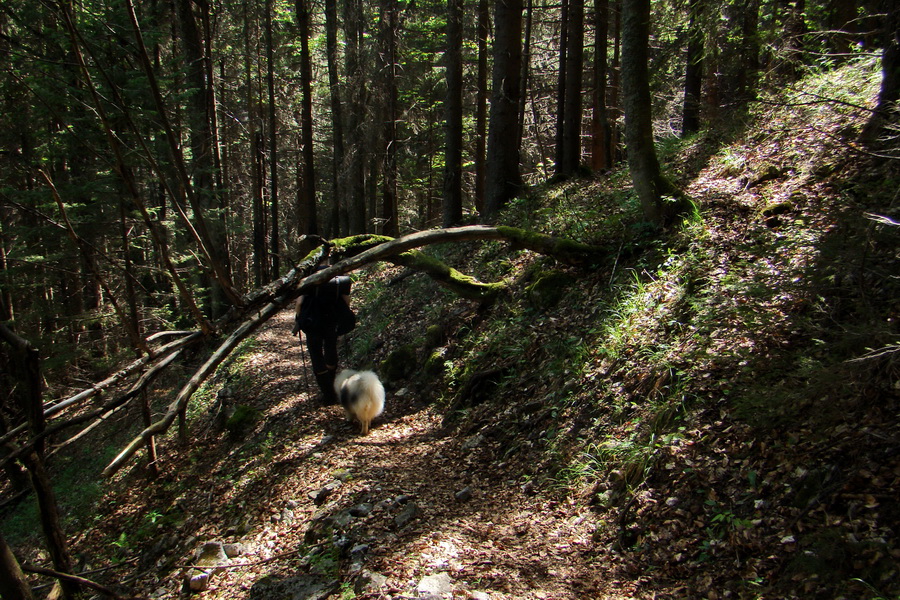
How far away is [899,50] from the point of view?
15.7 feet

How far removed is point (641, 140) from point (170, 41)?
18189 mm

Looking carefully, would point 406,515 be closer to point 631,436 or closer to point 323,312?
point 631,436

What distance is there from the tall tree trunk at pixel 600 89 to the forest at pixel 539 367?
0.37 m

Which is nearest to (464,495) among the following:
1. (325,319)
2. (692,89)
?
(325,319)

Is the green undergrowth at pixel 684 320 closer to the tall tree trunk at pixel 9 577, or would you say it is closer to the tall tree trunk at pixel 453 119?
the tall tree trunk at pixel 9 577

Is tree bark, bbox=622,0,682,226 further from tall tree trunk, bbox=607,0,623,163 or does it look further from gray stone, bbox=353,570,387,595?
tall tree trunk, bbox=607,0,623,163

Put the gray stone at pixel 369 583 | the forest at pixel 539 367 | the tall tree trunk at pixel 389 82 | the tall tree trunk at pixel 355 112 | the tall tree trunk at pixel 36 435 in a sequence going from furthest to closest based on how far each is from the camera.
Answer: the tall tree trunk at pixel 355 112 → the tall tree trunk at pixel 389 82 → the gray stone at pixel 369 583 → the forest at pixel 539 367 → the tall tree trunk at pixel 36 435

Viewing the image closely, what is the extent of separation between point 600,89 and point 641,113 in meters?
8.17

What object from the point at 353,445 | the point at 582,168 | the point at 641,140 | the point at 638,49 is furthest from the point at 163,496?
the point at 582,168

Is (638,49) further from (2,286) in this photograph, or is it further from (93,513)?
(2,286)

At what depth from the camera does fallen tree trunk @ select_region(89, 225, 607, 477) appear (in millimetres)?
4215

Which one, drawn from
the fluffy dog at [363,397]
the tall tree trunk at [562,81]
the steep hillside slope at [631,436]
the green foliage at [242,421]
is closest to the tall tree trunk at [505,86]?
the tall tree trunk at [562,81]

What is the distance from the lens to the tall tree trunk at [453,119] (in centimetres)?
1339

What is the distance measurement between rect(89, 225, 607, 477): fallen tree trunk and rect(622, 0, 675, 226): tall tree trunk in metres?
1.02
